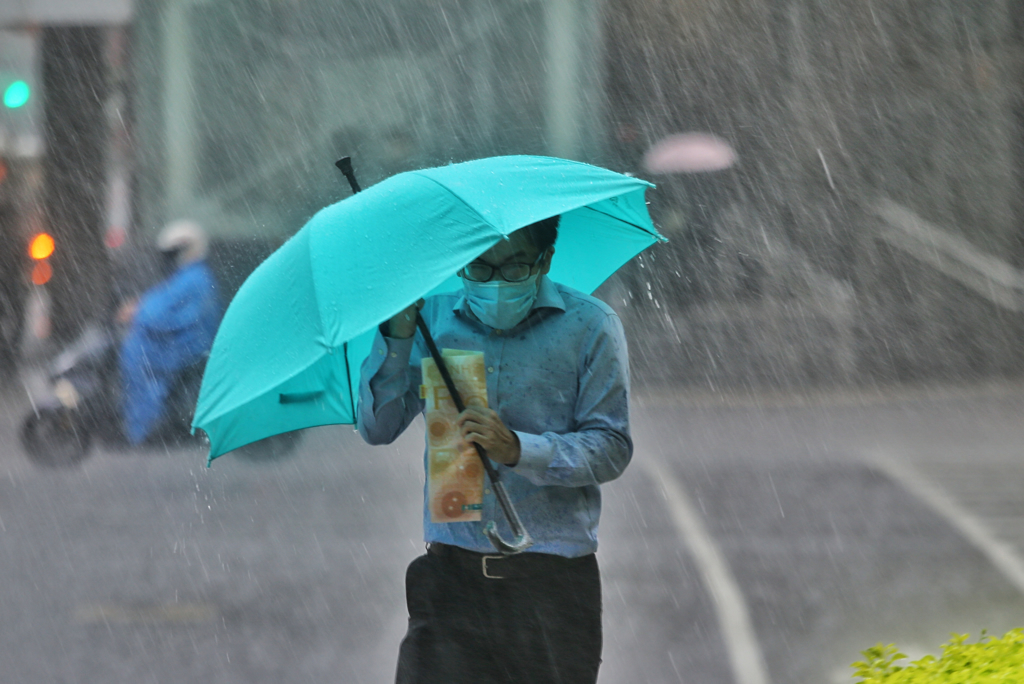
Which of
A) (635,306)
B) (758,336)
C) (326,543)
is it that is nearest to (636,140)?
(635,306)

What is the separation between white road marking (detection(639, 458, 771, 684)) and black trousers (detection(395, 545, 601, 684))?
223cm

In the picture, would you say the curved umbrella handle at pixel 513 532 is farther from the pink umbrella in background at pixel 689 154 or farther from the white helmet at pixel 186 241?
the pink umbrella in background at pixel 689 154

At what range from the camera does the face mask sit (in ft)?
7.47

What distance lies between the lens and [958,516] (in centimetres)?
592

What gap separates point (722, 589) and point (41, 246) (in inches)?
238

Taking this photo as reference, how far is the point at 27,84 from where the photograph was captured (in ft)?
25.8

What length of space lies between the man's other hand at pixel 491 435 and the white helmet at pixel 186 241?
5.62m

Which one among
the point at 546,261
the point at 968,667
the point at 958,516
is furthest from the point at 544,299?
the point at 958,516

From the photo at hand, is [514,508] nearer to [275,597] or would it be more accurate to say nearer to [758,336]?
[275,597]

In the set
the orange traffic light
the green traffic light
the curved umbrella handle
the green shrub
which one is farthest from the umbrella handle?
the orange traffic light

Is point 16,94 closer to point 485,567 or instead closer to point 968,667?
point 485,567

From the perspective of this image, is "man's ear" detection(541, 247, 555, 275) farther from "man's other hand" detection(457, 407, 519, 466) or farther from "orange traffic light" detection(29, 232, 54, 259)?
"orange traffic light" detection(29, 232, 54, 259)

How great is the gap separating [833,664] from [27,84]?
6.70 meters

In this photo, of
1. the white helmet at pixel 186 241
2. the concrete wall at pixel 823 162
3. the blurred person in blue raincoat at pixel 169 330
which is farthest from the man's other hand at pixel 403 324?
the concrete wall at pixel 823 162
